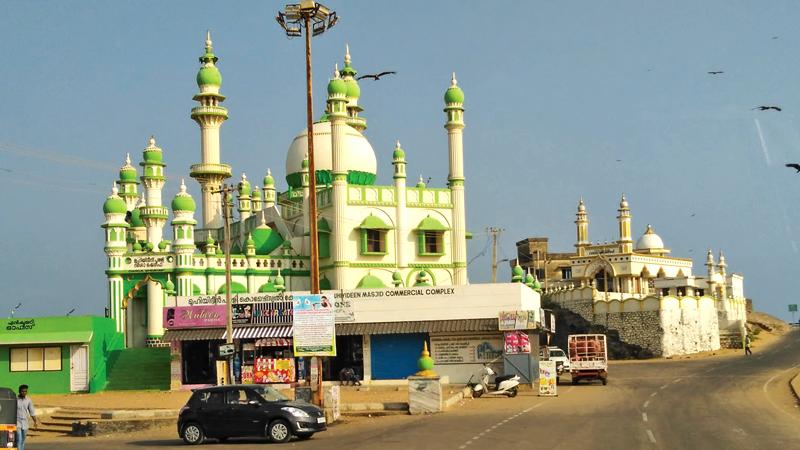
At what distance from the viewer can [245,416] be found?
2405 cm

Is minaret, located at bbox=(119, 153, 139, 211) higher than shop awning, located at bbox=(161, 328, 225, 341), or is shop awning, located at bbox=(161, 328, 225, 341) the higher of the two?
minaret, located at bbox=(119, 153, 139, 211)

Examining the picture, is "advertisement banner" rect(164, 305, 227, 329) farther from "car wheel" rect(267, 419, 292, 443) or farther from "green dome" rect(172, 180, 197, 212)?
"car wheel" rect(267, 419, 292, 443)

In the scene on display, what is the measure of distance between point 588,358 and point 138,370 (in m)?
20.8

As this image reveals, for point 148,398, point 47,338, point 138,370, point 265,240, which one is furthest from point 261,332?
point 265,240

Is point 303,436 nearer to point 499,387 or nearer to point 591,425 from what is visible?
point 591,425

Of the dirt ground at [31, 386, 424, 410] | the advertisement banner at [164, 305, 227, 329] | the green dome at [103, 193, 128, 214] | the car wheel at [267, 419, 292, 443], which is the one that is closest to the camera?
the car wheel at [267, 419, 292, 443]

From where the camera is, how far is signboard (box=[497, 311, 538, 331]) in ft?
139

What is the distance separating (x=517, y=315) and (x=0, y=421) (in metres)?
27.8

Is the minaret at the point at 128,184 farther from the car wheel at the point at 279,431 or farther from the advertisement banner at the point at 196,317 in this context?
the car wheel at the point at 279,431

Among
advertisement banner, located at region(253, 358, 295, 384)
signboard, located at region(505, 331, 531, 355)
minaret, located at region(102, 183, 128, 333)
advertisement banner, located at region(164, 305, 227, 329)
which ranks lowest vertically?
advertisement banner, located at region(253, 358, 295, 384)

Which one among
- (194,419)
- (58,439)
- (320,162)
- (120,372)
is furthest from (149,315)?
(194,419)

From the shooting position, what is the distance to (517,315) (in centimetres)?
4259

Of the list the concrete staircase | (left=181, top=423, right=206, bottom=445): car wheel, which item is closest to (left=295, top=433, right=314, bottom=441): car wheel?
(left=181, top=423, right=206, bottom=445): car wheel

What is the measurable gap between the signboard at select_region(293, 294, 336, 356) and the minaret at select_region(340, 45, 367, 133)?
1489 inches
